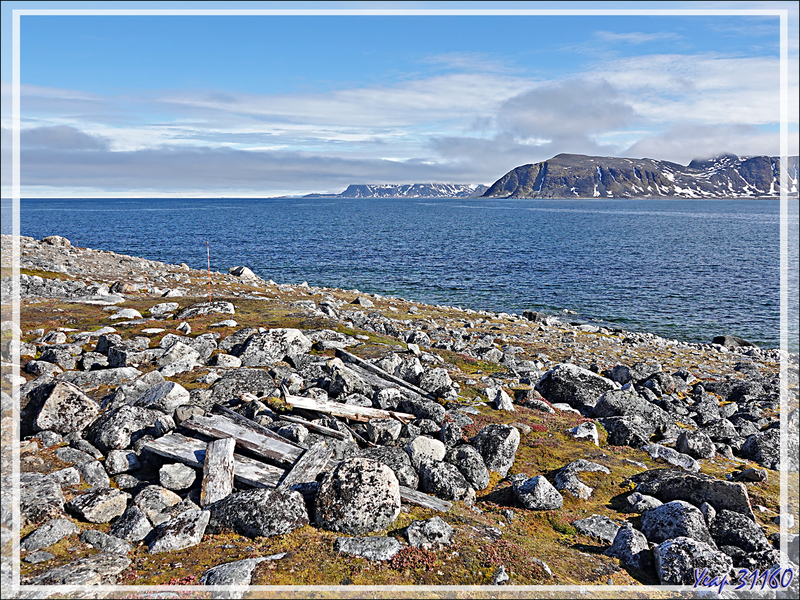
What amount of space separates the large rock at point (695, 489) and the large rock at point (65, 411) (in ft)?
41.4

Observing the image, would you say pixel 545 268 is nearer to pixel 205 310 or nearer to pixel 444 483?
pixel 205 310

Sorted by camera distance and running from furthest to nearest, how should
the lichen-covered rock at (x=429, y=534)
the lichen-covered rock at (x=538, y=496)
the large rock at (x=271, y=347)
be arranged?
the large rock at (x=271, y=347)
the lichen-covered rock at (x=538, y=496)
the lichen-covered rock at (x=429, y=534)

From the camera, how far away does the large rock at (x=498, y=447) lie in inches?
472

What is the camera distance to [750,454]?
14.3m

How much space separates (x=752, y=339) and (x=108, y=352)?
3980 cm

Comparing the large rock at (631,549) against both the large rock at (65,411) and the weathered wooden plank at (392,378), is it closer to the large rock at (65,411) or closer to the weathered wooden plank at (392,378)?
the weathered wooden plank at (392,378)

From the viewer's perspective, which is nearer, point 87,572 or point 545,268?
point 87,572

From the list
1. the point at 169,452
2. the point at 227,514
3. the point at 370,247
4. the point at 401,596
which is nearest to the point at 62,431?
the point at 169,452

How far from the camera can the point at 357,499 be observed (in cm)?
870

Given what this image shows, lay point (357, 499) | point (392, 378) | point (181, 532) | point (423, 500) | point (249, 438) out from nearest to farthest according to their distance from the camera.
→ point (181, 532)
point (357, 499)
point (423, 500)
point (249, 438)
point (392, 378)

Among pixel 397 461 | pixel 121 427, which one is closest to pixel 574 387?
pixel 397 461

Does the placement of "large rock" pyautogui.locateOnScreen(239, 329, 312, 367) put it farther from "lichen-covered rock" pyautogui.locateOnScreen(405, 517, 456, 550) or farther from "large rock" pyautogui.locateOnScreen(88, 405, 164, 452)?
"lichen-covered rock" pyautogui.locateOnScreen(405, 517, 456, 550)

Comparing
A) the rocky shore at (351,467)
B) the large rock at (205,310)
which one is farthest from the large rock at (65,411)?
the large rock at (205,310)

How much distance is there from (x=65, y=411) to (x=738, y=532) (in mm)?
13947
